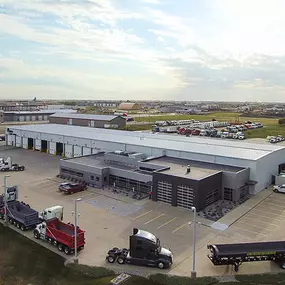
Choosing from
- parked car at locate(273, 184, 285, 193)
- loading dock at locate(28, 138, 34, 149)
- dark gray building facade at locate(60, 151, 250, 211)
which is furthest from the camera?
loading dock at locate(28, 138, 34, 149)

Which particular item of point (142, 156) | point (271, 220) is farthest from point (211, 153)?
point (271, 220)

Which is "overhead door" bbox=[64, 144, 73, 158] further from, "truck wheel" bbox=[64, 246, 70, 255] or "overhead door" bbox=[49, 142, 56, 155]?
"truck wheel" bbox=[64, 246, 70, 255]

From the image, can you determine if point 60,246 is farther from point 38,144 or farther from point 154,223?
point 38,144

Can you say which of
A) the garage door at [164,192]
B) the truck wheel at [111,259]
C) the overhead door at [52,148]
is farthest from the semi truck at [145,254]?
the overhead door at [52,148]

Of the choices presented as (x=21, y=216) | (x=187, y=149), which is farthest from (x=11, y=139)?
(x=21, y=216)

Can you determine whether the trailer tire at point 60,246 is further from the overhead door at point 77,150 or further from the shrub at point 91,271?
the overhead door at point 77,150

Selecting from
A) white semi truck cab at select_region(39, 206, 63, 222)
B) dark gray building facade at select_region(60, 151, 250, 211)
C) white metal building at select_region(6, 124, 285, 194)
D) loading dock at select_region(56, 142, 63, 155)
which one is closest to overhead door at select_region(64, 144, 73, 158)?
white metal building at select_region(6, 124, 285, 194)

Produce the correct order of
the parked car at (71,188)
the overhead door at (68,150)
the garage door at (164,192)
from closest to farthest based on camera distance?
the garage door at (164,192) < the parked car at (71,188) < the overhead door at (68,150)
